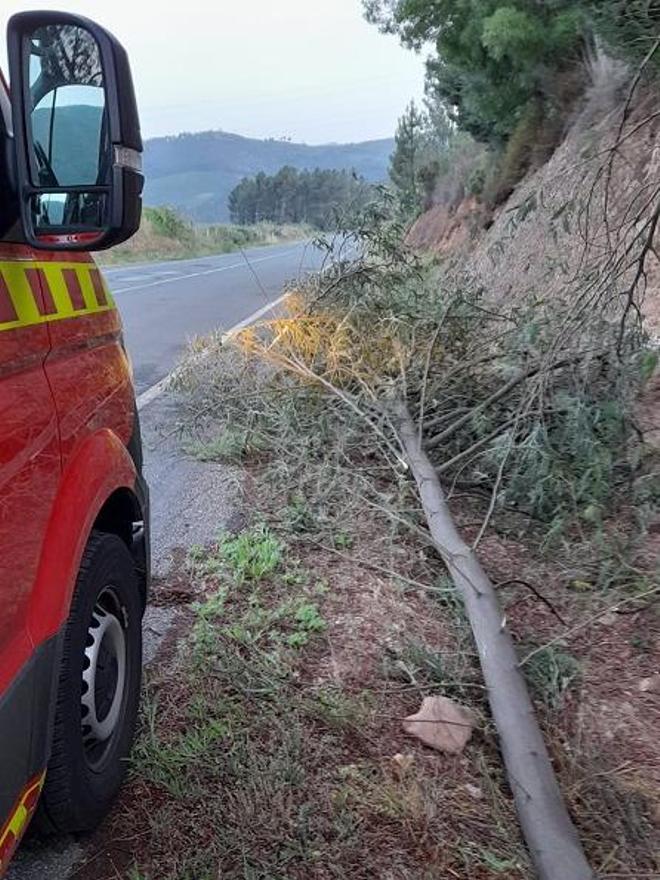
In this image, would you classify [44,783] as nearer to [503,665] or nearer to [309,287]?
[503,665]

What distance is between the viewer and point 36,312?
1912 millimetres

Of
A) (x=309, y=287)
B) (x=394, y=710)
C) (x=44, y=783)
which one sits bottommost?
(x=394, y=710)

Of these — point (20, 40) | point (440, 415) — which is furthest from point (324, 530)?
point (20, 40)

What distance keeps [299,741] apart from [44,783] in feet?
2.91

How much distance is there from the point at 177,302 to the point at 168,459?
948cm

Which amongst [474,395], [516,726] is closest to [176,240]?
[474,395]

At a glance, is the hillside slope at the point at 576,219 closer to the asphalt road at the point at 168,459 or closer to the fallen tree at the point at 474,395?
the fallen tree at the point at 474,395

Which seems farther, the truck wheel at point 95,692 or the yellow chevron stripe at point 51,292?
the truck wheel at point 95,692

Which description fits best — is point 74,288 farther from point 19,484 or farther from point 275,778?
point 275,778

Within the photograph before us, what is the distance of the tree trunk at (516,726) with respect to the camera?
7.32 ft

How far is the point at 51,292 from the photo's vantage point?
205cm

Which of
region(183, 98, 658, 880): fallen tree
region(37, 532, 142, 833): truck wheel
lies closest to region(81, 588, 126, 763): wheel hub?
region(37, 532, 142, 833): truck wheel

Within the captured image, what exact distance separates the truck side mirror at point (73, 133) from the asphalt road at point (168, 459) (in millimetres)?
1670

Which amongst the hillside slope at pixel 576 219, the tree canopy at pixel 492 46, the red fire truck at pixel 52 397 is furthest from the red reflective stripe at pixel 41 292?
the tree canopy at pixel 492 46
